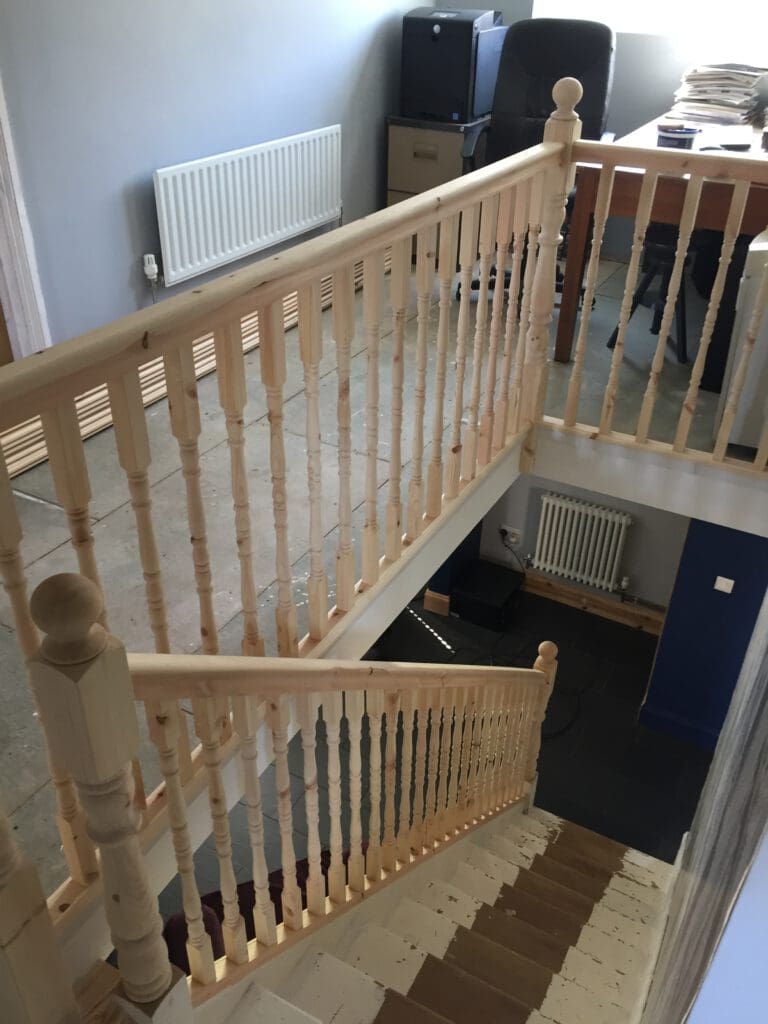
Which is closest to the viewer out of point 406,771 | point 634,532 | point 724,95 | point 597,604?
point 406,771

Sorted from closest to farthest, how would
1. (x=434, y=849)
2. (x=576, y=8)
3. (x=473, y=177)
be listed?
1. (x=473, y=177)
2. (x=434, y=849)
3. (x=576, y=8)

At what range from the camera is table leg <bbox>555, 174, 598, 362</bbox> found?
3209mm

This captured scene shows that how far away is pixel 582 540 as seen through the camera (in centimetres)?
526

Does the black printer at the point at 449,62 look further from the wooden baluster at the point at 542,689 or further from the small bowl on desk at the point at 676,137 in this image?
the wooden baluster at the point at 542,689

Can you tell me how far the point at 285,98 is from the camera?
400 cm

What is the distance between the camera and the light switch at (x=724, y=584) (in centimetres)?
410

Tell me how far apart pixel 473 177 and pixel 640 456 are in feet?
4.12

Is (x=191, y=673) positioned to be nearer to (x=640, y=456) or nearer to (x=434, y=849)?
(x=434, y=849)

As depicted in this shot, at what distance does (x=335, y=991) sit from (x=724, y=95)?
409 cm

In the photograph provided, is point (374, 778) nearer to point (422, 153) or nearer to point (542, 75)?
point (542, 75)

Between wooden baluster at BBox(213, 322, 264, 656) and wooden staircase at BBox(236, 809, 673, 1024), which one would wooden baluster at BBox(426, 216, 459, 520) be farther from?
wooden staircase at BBox(236, 809, 673, 1024)

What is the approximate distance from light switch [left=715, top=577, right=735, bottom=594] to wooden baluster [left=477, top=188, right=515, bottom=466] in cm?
198

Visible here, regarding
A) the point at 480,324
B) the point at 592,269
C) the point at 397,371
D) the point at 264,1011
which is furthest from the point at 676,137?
the point at 264,1011

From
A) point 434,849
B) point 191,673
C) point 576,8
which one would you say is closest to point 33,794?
point 191,673
